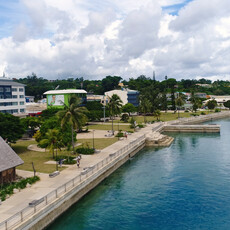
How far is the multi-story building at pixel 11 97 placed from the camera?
338 feet

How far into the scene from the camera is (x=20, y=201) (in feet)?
110

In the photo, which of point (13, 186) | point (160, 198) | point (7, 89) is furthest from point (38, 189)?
point (7, 89)

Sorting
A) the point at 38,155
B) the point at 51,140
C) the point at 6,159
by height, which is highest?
the point at 51,140

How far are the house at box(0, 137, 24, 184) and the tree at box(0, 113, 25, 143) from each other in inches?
602

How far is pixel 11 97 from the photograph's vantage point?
10706 centimetres

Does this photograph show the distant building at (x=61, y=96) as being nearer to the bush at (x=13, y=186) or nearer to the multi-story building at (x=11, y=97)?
the multi-story building at (x=11, y=97)

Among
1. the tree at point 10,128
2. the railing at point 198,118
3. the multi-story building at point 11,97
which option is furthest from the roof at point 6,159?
the railing at point 198,118

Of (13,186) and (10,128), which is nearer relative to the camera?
(13,186)

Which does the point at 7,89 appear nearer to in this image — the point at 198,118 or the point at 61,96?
the point at 61,96

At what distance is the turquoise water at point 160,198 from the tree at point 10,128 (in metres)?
22.6

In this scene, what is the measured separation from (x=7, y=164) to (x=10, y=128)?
20.1 metres

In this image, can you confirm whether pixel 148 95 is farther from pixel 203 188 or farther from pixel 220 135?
pixel 203 188

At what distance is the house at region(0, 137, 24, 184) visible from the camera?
127 feet

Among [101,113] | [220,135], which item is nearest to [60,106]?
[101,113]
